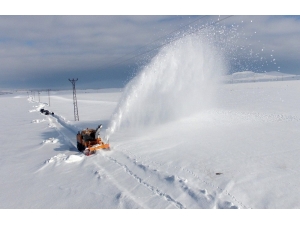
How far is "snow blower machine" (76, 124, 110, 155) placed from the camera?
11.0 m

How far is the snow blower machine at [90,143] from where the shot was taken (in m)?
11.0

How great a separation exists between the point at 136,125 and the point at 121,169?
7547mm

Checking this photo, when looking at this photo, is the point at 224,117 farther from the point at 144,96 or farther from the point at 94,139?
the point at 94,139

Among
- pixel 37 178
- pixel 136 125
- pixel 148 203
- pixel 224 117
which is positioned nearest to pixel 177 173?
pixel 148 203

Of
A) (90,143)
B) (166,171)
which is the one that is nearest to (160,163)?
(166,171)

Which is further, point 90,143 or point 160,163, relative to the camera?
point 90,143

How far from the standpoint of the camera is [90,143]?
11406 millimetres

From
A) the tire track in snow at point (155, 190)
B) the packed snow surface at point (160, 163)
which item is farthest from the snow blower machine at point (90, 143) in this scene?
the tire track in snow at point (155, 190)

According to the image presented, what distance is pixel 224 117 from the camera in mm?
17797

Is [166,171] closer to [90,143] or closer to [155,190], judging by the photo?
[155,190]

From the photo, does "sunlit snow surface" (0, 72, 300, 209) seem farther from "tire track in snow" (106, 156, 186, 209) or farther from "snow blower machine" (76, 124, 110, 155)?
"snow blower machine" (76, 124, 110, 155)

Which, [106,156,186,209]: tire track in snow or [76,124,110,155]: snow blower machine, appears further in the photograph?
[76,124,110,155]: snow blower machine

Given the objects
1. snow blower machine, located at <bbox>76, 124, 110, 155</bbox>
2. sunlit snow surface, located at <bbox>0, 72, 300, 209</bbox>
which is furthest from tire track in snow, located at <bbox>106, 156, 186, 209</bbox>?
snow blower machine, located at <bbox>76, 124, 110, 155</bbox>

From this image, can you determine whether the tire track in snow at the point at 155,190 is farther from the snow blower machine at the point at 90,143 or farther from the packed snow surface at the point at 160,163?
the snow blower machine at the point at 90,143
